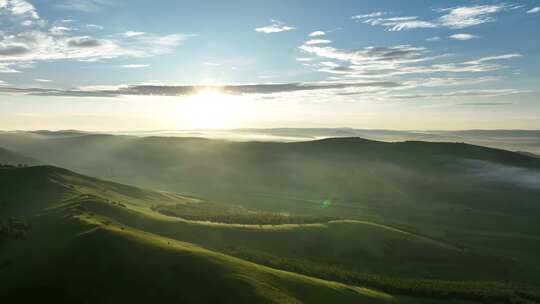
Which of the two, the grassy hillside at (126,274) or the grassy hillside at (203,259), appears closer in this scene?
the grassy hillside at (126,274)

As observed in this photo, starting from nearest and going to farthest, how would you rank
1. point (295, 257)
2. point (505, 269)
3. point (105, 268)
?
1. point (105, 268)
2. point (295, 257)
3. point (505, 269)

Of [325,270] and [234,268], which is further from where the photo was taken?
[325,270]

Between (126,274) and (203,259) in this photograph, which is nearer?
(126,274)

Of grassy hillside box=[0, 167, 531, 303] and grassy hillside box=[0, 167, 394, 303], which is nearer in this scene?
grassy hillside box=[0, 167, 394, 303]

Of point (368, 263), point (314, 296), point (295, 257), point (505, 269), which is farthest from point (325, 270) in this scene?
point (505, 269)

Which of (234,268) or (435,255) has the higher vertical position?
(234,268)

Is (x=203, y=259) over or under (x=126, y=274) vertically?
over

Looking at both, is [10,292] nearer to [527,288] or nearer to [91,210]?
[91,210]

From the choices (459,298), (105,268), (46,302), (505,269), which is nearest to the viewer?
(46,302)
